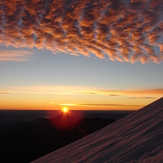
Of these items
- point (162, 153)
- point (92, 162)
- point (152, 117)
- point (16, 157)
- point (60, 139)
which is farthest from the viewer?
point (60, 139)

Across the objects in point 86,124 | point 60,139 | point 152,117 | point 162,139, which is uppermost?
point 86,124

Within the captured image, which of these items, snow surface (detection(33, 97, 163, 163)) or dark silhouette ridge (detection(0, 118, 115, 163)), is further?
dark silhouette ridge (detection(0, 118, 115, 163))

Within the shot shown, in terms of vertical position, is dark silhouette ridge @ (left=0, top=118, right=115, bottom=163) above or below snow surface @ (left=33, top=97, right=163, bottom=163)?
above

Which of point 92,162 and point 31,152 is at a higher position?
point 31,152

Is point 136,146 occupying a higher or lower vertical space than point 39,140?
lower

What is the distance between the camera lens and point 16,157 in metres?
19.4

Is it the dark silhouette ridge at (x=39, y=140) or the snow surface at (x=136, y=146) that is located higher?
the dark silhouette ridge at (x=39, y=140)

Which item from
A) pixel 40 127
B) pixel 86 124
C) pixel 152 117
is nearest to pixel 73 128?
pixel 86 124

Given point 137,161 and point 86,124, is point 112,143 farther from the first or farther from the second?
point 86,124

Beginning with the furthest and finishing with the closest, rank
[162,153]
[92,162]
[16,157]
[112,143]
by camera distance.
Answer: [16,157] < [112,143] < [92,162] < [162,153]

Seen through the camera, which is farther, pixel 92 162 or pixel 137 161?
pixel 92 162

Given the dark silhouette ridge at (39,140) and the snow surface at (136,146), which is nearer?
the snow surface at (136,146)

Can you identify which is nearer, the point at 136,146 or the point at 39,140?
the point at 136,146

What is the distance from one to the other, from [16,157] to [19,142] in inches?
175
